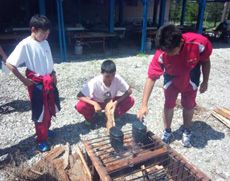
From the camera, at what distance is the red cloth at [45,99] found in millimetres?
3396

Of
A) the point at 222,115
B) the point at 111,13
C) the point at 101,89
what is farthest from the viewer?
the point at 111,13

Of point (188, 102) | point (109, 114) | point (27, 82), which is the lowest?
point (109, 114)

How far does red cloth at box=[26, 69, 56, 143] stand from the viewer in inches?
134

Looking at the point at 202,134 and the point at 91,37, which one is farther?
the point at 91,37

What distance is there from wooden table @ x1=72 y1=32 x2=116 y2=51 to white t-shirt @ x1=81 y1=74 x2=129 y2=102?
19.8 feet

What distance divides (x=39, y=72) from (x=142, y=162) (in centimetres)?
183

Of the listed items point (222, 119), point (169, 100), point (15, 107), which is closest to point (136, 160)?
point (169, 100)

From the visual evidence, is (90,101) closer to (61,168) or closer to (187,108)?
(61,168)

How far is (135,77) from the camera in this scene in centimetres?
731

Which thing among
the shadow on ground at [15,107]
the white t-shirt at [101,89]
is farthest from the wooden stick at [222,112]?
the shadow on ground at [15,107]

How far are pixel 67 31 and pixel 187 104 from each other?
25.0ft

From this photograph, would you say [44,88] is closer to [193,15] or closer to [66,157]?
[66,157]

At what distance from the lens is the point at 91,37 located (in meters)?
10.1

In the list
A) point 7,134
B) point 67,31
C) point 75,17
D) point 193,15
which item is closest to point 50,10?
point 75,17
